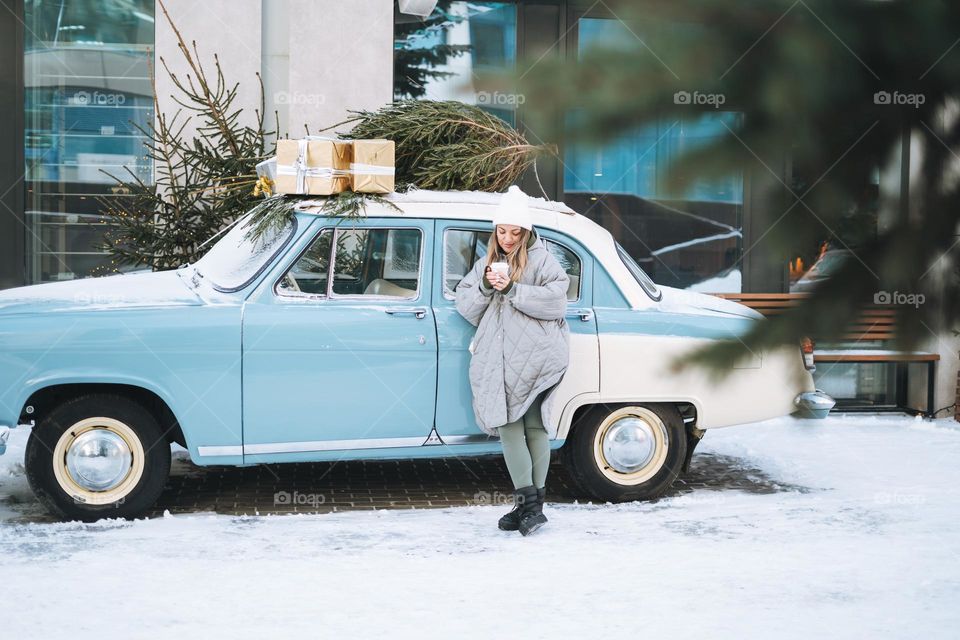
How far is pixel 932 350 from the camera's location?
188 centimetres

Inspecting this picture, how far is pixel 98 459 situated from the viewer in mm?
6590

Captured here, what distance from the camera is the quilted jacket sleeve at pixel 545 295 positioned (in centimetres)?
650

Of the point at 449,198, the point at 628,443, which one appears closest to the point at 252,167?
the point at 449,198

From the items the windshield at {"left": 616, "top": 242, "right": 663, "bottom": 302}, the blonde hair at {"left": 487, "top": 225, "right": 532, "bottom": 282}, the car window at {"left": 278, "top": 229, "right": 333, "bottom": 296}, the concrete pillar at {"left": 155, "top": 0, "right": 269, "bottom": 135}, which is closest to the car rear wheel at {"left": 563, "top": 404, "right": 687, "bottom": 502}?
the windshield at {"left": 616, "top": 242, "right": 663, "bottom": 302}

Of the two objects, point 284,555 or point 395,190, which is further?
point 395,190

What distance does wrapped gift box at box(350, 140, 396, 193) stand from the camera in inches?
280

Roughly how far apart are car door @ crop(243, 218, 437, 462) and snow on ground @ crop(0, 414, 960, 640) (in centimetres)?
52

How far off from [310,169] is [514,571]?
2732 mm

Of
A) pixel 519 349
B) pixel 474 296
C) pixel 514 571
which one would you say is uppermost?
pixel 474 296

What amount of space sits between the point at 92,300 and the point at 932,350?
5.63m

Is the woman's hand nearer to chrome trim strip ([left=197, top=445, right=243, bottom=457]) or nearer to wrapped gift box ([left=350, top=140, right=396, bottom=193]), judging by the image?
wrapped gift box ([left=350, top=140, right=396, bottom=193])

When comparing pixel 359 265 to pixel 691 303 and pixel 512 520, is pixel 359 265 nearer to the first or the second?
pixel 512 520

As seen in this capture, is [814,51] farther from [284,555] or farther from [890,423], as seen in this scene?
[890,423]

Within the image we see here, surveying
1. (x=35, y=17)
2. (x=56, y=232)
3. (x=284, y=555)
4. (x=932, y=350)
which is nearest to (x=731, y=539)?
(x=284, y=555)
